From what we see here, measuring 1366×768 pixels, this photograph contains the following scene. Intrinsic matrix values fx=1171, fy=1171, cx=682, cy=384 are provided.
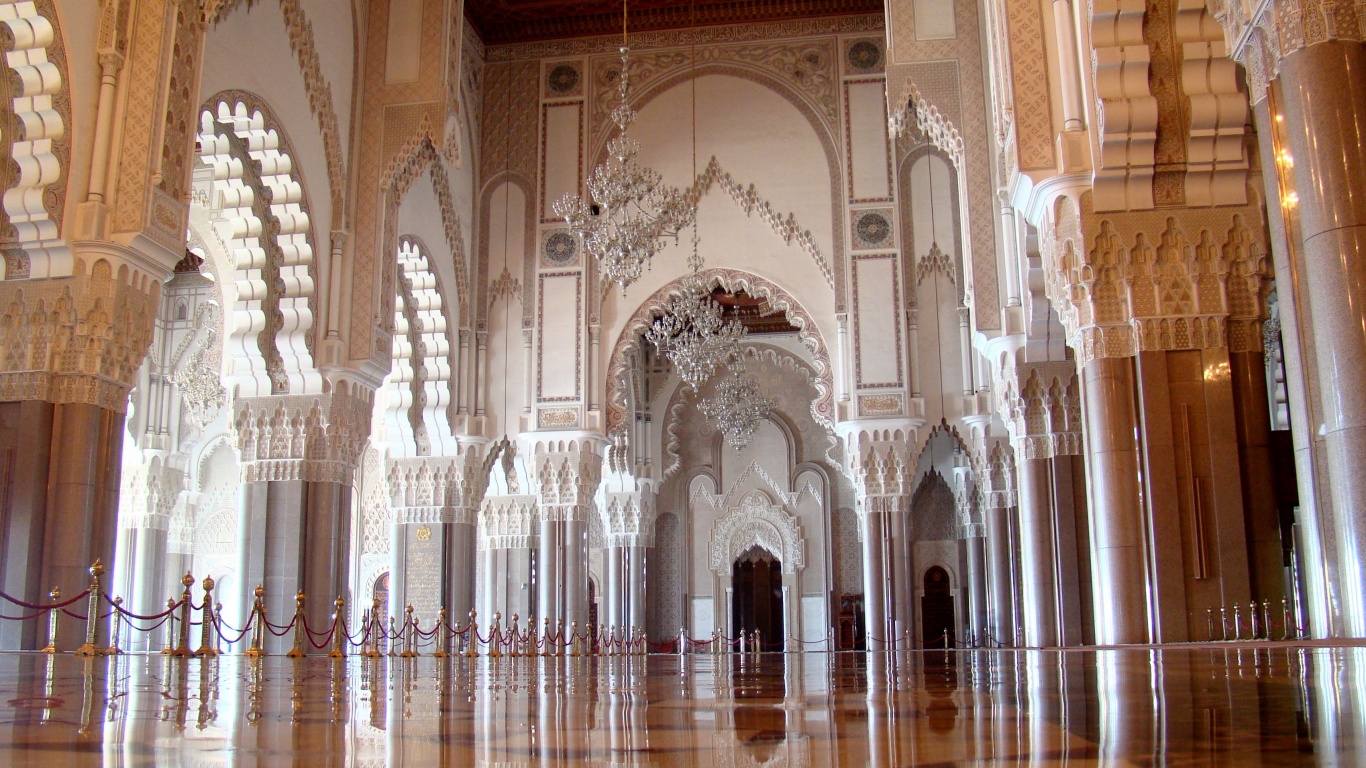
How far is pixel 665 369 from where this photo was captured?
1778 cm

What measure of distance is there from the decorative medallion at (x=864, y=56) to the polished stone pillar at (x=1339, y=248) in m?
8.65

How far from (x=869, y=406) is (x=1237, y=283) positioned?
5.93 m

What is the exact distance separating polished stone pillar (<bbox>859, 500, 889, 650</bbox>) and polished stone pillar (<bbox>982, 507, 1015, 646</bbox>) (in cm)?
110

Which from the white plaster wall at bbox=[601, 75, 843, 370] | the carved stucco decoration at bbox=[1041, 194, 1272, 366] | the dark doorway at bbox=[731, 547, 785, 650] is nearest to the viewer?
the carved stucco decoration at bbox=[1041, 194, 1272, 366]

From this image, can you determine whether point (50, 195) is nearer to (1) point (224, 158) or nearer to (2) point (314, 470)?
(1) point (224, 158)

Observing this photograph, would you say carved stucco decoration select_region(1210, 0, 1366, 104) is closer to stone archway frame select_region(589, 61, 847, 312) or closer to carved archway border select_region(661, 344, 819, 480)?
stone archway frame select_region(589, 61, 847, 312)

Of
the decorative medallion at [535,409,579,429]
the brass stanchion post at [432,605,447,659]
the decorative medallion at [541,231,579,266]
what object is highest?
the decorative medallion at [541,231,579,266]

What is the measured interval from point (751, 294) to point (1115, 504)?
684cm

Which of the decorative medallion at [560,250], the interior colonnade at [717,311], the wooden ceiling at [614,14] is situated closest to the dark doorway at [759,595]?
the interior colonnade at [717,311]

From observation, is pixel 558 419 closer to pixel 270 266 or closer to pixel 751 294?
pixel 751 294

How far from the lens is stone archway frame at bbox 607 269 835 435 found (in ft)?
40.0

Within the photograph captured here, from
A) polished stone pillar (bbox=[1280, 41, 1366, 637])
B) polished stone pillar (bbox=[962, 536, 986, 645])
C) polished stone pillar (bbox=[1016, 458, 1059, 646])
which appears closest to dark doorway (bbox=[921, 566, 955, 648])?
polished stone pillar (bbox=[962, 536, 986, 645])

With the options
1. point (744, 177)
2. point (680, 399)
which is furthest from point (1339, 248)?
point (680, 399)

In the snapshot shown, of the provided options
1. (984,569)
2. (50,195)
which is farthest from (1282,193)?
(984,569)
